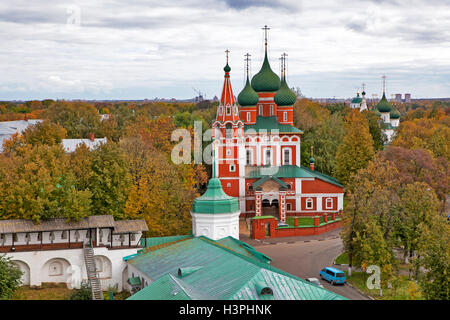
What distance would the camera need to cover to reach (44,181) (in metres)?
30.8

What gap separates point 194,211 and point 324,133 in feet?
103

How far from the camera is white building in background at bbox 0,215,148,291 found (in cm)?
→ 2912

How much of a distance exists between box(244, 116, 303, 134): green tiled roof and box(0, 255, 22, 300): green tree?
26.4m

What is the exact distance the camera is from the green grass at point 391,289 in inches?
950

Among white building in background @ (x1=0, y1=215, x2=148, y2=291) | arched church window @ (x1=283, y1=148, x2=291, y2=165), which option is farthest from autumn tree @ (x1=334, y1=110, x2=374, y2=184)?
white building in background @ (x1=0, y1=215, x2=148, y2=291)

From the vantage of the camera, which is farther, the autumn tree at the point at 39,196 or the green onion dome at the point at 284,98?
the green onion dome at the point at 284,98

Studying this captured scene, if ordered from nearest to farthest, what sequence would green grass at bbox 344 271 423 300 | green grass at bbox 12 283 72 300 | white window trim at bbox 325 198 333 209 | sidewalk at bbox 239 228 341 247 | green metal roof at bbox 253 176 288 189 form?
green grass at bbox 344 271 423 300 → green grass at bbox 12 283 72 300 → sidewalk at bbox 239 228 341 247 → green metal roof at bbox 253 176 288 189 → white window trim at bbox 325 198 333 209

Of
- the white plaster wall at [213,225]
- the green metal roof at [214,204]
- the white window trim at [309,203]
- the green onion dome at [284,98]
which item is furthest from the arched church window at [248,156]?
the white plaster wall at [213,225]

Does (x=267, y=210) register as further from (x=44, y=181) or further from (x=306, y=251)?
(x=44, y=181)

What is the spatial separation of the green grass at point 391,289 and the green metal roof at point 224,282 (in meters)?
4.84

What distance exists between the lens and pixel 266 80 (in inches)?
2016

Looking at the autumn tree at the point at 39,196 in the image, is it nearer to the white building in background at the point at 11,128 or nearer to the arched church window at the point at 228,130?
the arched church window at the point at 228,130

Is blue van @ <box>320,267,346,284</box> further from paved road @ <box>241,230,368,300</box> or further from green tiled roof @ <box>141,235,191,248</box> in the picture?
green tiled roof @ <box>141,235,191,248</box>
